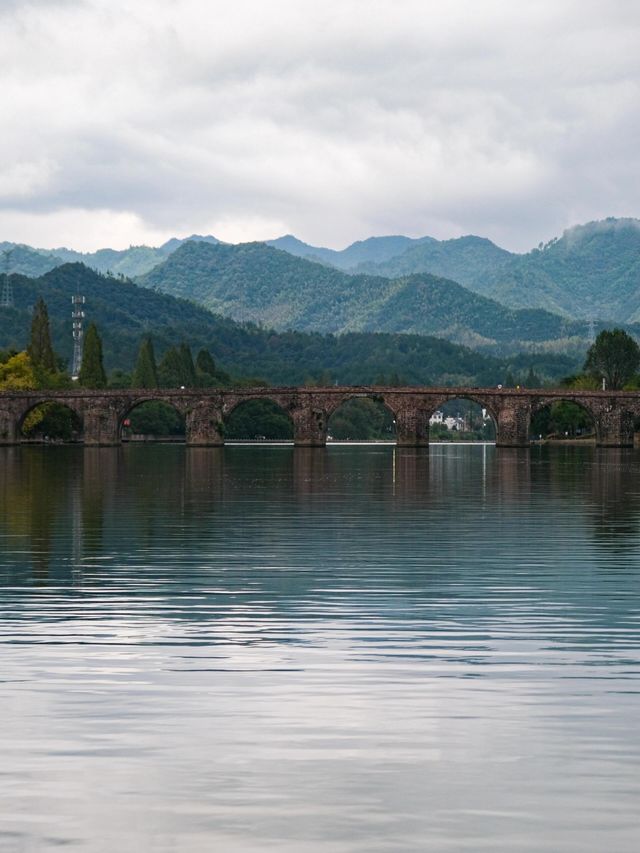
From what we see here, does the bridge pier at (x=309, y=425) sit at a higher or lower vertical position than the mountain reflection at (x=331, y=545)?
higher

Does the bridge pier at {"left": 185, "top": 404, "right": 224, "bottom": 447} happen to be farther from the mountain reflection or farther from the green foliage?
the mountain reflection

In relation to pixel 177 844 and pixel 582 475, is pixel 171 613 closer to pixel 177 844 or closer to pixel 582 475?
pixel 177 844

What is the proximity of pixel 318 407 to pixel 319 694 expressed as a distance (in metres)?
168

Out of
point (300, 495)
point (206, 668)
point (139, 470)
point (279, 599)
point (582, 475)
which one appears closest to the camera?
point (206, 668)

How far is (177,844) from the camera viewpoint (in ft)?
43.4

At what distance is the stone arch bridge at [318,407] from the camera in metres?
183

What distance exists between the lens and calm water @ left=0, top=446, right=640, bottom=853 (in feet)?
46.0

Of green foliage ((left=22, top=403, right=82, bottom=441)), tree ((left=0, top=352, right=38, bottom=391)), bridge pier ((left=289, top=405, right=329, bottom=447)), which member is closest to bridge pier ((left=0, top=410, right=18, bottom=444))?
green foliage ((left=22, top=403, right=82, bottom=441))

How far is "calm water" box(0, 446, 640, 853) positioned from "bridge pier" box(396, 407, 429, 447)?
462ft

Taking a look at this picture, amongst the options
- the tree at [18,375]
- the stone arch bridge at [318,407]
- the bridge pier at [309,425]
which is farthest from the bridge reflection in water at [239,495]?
the tree at [18,375]

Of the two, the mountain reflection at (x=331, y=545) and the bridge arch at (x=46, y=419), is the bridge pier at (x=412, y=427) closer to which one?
the bridge arch at (x=46, y=419)

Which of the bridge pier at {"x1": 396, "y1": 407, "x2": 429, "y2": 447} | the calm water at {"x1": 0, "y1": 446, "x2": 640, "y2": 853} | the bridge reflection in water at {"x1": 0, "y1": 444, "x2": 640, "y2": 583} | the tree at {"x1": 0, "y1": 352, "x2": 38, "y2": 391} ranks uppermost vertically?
the tree at {"x1": 0, "y1": 352, "x2": 38, "y2": 391}

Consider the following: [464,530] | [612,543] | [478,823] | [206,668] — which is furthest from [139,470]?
[478,823]

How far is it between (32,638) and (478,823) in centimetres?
1283
